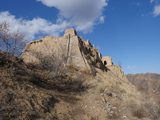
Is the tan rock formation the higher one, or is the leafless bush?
the tan rock formation

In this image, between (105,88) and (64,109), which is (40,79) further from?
(105,88)

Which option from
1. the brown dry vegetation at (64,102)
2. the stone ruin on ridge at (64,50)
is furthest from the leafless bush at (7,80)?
the stone ruin on ridge at (64,50)

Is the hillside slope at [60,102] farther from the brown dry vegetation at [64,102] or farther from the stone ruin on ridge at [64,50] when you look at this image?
the stone ruin on ridge at [64,50]

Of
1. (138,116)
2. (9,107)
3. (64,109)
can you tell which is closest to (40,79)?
(64,109)

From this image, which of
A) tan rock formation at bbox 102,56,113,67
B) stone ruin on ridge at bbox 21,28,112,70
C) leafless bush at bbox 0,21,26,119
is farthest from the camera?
tan rock formation at bbox 102,56,113,67

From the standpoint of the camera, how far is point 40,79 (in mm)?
6887

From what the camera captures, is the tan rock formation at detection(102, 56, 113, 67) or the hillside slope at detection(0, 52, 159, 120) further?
the tan rock formation at detection(102, 56, 113, 67)

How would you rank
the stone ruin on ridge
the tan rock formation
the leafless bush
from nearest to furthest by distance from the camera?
the leafless bush → the stone ruin on ridge → the tan rock formation

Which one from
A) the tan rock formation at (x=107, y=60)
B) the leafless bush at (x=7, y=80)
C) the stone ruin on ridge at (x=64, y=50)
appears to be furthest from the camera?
the tan rock formation at (x=107, y=60)

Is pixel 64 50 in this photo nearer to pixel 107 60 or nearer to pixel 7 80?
pixel 7 80

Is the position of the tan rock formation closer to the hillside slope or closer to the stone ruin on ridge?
the stone ruin on ridge

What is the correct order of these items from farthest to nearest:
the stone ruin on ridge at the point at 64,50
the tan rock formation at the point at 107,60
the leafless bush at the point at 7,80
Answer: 1. the tan rock formation at the point at 107,60
2. the stone ruin on ridge at the point at 64,50
3. the leafless bush at the point at 7,80

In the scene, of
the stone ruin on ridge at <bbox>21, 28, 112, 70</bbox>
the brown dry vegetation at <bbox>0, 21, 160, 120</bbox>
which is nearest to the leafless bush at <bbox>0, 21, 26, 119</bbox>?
the brown dry vegetation at <bbox>0, 21, 160, 120</bbox>

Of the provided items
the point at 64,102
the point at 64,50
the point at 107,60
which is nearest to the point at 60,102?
the point at 64,102
